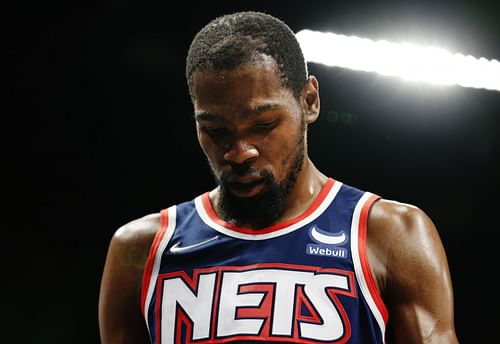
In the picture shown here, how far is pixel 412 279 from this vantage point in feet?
3.33

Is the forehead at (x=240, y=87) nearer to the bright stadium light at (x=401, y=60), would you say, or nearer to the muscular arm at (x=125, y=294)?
the muscular arm at (x=125, y=294)

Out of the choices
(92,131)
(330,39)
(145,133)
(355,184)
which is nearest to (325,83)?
(330,39)

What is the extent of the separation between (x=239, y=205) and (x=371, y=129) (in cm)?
321

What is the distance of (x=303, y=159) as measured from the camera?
116 cm

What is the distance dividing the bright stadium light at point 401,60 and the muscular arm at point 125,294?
2.35m

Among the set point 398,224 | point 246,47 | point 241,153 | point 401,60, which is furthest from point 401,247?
point 401,60

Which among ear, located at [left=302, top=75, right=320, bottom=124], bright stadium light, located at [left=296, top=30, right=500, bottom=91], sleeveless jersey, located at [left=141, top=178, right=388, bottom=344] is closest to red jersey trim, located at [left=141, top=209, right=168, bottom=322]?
sleeveless jersey, located at [left=141, top=178, right=388, bottom=344]

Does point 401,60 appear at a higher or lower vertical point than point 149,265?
higher

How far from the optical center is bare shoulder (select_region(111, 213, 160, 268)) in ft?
3.89

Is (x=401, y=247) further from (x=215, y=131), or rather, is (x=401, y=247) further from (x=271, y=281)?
(x=215, y=131)

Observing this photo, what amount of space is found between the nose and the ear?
0.16 m

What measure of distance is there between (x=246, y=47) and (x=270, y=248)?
0.36 m

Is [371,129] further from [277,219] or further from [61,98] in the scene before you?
[277,219]

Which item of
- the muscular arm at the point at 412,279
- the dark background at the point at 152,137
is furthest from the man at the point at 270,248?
the dark background at the point at 152,137
